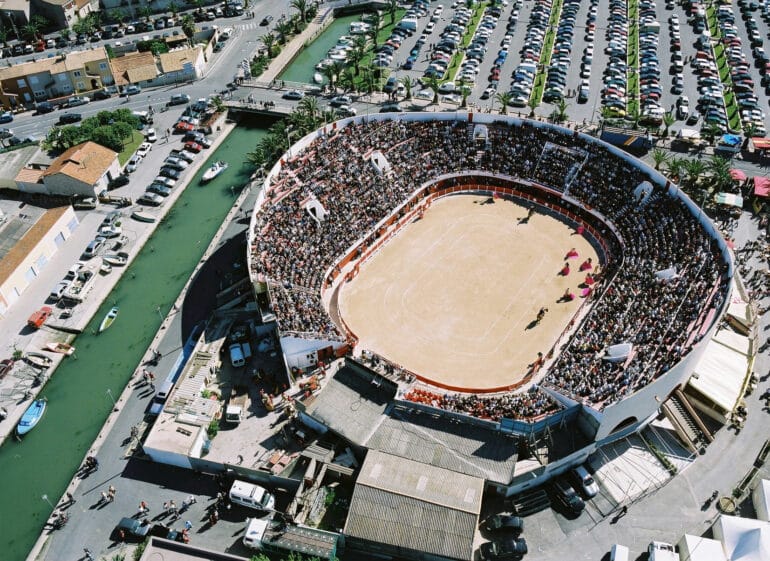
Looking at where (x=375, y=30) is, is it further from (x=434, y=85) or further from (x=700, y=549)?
(x=700, y=549)

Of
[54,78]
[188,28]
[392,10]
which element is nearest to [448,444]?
[54,78]

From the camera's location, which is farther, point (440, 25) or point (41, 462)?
point (440, 25)

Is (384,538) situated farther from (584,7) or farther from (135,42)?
(584,7)

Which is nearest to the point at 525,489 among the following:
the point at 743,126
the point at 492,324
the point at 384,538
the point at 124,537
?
the point at 384,538

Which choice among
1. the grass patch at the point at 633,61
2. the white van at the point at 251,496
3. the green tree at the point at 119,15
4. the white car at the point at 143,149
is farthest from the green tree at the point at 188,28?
the white van at the point at 251,496

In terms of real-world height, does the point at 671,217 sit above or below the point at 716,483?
above

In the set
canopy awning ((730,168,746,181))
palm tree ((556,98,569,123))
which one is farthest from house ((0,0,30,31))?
canopy awning ((730,168,746,181))

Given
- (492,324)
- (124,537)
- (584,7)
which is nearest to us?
(124,537)
